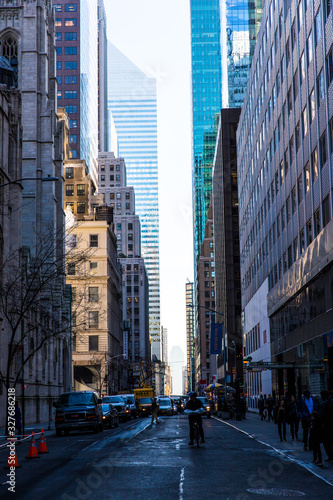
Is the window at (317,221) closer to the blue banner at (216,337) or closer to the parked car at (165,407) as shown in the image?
the blue banner at (216,337)

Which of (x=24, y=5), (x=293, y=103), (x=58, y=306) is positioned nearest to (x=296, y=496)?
(x=293, y=103)

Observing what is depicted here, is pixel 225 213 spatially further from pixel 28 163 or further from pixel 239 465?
pixel 239 465

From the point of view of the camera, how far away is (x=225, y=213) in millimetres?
101438

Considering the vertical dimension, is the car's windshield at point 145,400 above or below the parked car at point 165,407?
above

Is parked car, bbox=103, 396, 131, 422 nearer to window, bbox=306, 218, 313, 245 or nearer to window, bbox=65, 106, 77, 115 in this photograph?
window, bbox=306, 218, 313, 245

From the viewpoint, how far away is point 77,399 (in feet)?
104

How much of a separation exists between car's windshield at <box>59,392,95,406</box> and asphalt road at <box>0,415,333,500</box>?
10788mm

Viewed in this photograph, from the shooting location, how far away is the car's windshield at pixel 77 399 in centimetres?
3145

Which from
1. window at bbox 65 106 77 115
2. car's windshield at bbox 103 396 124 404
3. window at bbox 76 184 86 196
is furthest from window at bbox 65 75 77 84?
car's windshield at bbox 103 396 124 404

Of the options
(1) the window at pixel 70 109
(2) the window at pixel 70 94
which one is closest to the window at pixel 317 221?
(1) the window at pixel 70 109

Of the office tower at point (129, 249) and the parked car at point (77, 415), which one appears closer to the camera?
the parked car at point (77, 415)

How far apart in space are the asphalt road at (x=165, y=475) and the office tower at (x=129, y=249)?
14651cm

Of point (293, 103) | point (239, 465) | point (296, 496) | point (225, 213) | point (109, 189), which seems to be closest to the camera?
point (296, 496)

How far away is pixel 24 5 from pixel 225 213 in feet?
145
